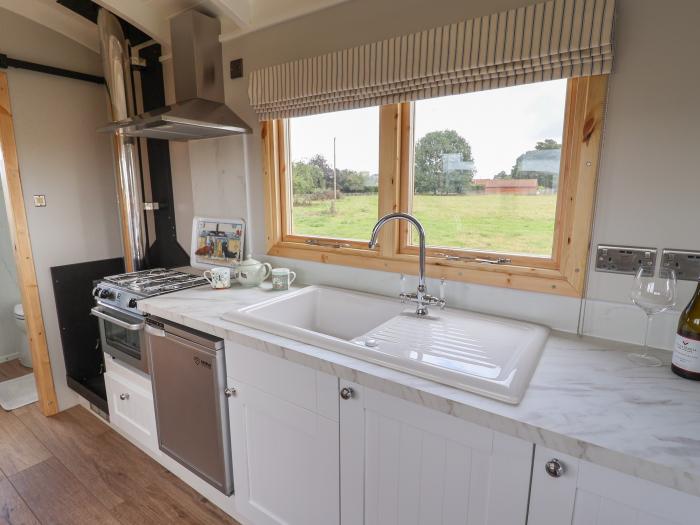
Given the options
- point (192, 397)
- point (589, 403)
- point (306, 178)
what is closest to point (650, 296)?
point (589, 403)

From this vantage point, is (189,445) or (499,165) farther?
(189,445)

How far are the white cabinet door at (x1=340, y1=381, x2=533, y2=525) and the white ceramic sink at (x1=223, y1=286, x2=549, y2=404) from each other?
106 millimetres

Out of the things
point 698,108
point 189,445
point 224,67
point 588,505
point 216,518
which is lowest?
point 216,518

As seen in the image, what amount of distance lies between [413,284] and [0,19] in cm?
265

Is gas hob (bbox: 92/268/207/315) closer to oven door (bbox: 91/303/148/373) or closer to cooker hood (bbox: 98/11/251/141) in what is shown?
oven door (bbox: 91/303/148/373)

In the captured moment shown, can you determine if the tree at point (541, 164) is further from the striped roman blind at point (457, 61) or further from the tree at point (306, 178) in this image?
the tree at point (306, 178)

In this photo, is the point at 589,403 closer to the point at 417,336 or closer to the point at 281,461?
the point at 417,336

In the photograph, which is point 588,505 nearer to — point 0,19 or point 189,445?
point 189,445

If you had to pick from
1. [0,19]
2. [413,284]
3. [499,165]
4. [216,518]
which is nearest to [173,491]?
[216,518]

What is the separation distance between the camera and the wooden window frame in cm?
128

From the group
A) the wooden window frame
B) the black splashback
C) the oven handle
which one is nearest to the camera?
the wooden window frame

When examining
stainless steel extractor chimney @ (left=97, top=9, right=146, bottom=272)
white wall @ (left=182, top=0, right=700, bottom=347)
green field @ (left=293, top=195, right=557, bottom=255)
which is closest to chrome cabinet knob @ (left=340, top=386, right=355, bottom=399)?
white wall @ (left=182, top=0, right=700, bottom=347)

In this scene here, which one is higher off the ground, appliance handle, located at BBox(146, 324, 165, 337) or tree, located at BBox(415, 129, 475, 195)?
tree, located at BBox(415, 129, 475, 195)

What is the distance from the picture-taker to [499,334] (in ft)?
4.48
